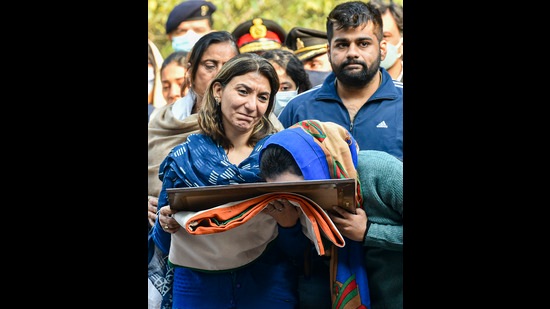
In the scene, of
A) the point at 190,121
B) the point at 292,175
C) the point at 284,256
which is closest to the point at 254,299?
the point at 284,256

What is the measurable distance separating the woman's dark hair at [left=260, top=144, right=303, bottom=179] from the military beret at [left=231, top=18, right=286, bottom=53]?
2.55 feet

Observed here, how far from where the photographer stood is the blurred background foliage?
4500 mm

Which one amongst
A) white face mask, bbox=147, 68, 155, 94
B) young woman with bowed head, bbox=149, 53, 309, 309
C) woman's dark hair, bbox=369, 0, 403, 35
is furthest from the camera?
white face mask, bbox=147, 68, 155, 94

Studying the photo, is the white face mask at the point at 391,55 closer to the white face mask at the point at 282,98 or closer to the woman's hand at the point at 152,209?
the white face mask at the point at 282,98

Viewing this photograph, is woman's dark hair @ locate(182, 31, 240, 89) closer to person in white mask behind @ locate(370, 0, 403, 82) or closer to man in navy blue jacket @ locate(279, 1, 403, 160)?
man in navy blue jacket @ locate(279, 1, 403, 160)

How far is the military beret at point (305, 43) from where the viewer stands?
4.64 meters

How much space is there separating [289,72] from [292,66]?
35 mm

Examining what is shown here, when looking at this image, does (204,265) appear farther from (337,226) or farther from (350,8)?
(350,8)

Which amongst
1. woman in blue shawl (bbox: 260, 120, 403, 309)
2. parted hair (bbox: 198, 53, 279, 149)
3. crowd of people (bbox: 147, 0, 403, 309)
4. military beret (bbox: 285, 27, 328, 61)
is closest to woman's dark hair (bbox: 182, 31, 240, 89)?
crowd of people (bbox: 147, 0, 403, 309)

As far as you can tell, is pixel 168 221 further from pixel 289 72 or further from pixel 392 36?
pixel 392 36

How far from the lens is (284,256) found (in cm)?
412

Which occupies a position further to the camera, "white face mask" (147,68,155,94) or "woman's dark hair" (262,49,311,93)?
"white face mask" (147,68,155,94)

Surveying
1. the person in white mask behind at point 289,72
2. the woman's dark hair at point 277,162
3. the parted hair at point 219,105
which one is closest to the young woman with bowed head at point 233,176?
the parted hair at point 219,105

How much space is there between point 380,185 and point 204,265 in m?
0.77
